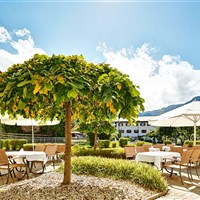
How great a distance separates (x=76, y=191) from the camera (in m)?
5.16

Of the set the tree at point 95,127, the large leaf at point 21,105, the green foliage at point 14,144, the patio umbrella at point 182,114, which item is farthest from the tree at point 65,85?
the green foliage at point 14,144

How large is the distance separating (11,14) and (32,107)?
12.6ft

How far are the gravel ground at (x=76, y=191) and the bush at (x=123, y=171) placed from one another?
0.32m

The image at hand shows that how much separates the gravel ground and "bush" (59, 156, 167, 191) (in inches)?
12.6

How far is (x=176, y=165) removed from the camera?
8.73 m

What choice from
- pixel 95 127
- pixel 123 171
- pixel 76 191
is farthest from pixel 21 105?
pixel 95 127

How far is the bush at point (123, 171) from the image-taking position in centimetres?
630

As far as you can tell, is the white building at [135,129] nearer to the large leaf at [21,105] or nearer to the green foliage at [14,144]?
the green foliage at [14,144]

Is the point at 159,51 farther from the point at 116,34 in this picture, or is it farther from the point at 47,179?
the point at 47,179

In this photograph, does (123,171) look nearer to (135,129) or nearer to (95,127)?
(95,127)

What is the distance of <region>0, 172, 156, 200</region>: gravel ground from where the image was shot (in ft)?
16.3

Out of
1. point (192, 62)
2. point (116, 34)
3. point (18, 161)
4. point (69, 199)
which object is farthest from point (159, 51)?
point (69, 199)

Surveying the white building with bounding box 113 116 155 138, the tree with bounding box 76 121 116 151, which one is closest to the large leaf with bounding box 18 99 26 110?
the tree with bounding box 76 121 116 151

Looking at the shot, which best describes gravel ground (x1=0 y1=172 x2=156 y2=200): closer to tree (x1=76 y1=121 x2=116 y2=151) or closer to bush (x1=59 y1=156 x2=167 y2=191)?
bush (x1=59 y1=156 x2=167 y2=191)
